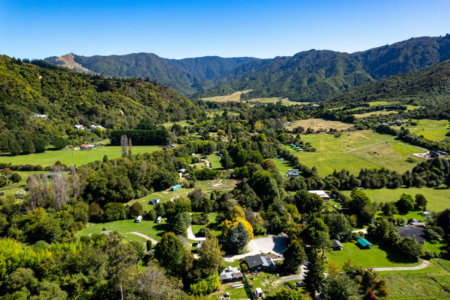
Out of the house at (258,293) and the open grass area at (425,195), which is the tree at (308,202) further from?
the house at (258,293)

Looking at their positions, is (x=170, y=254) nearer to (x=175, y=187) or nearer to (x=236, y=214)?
(x=236, y=214)

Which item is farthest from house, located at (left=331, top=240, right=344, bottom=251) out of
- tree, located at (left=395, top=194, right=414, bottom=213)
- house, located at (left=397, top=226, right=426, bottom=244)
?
tree, located at (left=395, top=194, right=414, bottom=213)

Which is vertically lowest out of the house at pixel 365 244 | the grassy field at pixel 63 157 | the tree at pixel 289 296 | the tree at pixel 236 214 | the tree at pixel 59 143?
the house at pixel 365 244

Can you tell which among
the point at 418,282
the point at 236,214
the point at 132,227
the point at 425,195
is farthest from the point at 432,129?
the point at 132,227

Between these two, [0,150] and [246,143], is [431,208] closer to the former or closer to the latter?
[246,143]

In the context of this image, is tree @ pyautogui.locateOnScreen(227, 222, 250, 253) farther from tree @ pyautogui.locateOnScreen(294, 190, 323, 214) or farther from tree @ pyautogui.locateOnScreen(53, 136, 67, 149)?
tree @ pyautogui.locateOnScreen(53, 136, 67, 149)

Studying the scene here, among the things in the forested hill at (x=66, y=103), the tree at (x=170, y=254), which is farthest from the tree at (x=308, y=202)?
the forested hill at (x=66, y=103)
